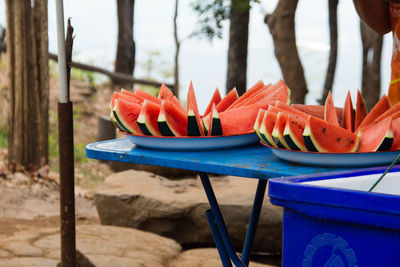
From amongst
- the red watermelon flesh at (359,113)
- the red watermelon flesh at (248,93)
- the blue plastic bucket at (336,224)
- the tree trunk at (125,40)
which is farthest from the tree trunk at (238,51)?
the blue plastic bucket at (336,224)

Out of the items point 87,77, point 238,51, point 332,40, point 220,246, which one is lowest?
point 220,246

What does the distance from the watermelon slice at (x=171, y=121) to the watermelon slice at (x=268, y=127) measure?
39 centimetres

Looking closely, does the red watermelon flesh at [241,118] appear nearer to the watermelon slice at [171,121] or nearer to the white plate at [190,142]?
the white plate at [190,142]

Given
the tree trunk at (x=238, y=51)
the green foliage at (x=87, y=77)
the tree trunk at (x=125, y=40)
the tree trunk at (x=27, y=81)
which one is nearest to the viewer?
the tree trunk at (x=27, y=81)

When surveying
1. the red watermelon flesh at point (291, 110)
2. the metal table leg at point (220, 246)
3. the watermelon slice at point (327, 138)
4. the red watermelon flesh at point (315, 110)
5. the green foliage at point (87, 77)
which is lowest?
the metal table leg at point (220, 246)

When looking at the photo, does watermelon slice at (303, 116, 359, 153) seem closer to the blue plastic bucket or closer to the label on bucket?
the blue plastic bucket

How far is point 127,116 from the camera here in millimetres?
2334

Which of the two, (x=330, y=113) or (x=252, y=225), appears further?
(x=252, y=225)

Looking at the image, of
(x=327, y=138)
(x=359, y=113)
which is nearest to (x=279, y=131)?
(x=327, y=138)

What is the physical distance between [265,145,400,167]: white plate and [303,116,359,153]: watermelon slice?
0.03 meters

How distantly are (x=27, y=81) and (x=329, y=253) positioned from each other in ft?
18.7

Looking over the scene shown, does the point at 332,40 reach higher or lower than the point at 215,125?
higher

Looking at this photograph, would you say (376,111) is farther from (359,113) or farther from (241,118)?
(241,118)

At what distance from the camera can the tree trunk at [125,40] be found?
33.7 feet
